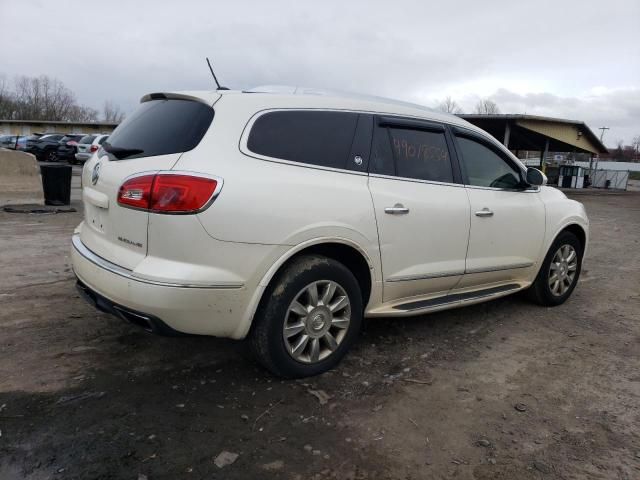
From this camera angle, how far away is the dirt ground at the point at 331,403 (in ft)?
8.16

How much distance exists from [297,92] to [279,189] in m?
0.86

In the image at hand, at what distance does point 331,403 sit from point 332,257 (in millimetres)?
905

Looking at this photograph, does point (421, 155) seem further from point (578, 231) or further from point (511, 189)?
point (578, 231)

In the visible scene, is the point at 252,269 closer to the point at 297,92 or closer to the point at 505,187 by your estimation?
the point at 297,92

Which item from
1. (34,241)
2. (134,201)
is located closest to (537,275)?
(134,201)

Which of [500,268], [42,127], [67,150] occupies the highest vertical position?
[42,127]

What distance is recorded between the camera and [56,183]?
10664 mm

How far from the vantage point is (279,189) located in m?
2.96

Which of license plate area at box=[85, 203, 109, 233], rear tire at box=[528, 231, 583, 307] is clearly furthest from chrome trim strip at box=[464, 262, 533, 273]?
license plate area at box=[85, 203, 109, 233]

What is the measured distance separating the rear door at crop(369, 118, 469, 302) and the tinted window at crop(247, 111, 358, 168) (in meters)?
0.26

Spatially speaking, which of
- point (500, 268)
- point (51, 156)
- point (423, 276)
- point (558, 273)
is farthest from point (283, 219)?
point (51, 156)

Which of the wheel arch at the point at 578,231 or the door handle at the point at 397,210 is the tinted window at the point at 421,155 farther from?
the wheel arch at the point at 578,231

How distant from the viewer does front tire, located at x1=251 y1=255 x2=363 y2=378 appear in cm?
304

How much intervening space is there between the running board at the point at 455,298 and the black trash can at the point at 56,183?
8.99m
